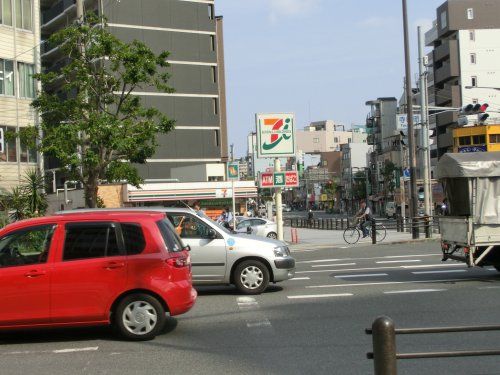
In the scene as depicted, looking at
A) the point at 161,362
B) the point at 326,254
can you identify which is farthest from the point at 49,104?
the point at 161,362

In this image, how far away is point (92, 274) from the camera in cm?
833

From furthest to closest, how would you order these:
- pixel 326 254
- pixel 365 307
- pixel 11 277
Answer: pixel 326 254 < pixel 365 307 < pixel 11 277

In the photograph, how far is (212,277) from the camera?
1252 centimetres

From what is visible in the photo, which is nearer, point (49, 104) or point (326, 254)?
point (49, 104)

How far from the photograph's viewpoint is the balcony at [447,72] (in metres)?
76.5

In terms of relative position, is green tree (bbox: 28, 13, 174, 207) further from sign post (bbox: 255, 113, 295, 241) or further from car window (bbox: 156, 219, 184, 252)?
car window (bbox: 156, 219, 184, 252)

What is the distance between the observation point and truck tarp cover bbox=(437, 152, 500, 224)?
43.6 ft

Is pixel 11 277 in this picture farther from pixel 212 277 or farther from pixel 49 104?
pixel 49 104

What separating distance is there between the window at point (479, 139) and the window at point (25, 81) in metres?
42.1

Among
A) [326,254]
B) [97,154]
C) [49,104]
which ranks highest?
[49,104]

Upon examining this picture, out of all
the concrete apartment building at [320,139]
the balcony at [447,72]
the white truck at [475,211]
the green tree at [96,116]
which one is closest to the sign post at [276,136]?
the green tree at [96,116]

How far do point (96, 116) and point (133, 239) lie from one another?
1255cm

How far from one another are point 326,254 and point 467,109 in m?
13.8

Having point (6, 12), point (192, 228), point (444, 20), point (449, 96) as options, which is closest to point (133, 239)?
point (192, 228)
